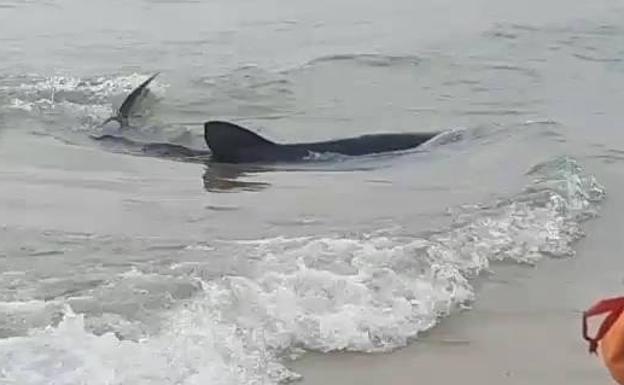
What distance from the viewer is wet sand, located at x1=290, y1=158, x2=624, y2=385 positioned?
15.5 ft

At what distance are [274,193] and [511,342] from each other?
3.20m

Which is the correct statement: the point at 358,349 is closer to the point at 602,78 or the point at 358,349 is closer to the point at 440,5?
the point at 602,78

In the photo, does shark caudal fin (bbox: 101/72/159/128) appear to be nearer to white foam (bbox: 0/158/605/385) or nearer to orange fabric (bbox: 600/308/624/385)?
white foam (bbox: 0/158/605/385)

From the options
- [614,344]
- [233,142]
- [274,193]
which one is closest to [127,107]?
A: [233,142]

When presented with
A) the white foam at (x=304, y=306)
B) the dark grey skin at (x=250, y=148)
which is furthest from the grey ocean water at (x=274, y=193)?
the dark grey skin at (x=250, y=148)

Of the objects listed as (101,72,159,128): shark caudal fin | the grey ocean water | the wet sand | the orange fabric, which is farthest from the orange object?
(101,72,159,128): shark caudal fin

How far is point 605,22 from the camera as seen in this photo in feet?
59.7

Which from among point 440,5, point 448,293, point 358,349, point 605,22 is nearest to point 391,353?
point 358,349

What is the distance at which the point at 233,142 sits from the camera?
29.6ft

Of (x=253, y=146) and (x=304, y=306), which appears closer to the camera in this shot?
(x=304, y=306)

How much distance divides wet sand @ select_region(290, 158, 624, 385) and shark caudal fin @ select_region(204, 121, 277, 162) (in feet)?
10.2

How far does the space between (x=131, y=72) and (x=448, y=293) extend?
862cm

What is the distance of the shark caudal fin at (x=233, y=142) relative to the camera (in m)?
8.97

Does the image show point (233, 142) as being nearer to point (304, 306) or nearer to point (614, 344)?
point (304, 306)
